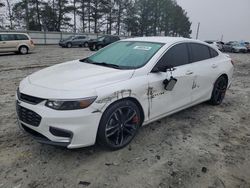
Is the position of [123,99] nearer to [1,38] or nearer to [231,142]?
[231,142]

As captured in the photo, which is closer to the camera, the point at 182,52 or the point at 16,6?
the point at 182,52

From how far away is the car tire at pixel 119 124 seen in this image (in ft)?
9.77

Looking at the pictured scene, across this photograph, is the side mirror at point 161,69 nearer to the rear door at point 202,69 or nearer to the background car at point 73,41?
the rear door at point 202,69

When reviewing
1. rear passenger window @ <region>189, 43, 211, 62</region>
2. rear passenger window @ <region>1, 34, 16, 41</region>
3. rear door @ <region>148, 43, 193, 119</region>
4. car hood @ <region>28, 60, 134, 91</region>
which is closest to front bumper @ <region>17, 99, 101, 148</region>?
car hood @ <region>28, 60, 134, 91</region>

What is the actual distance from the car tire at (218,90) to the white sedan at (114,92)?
0.41m

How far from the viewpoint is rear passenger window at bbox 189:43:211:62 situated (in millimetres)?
4382

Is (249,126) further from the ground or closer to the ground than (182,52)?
closer to the ground

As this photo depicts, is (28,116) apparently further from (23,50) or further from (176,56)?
(23,50)

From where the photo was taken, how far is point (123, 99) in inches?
123

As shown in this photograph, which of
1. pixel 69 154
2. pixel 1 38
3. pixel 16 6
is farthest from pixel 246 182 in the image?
pixel 16 6

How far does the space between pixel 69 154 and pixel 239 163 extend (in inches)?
88.4

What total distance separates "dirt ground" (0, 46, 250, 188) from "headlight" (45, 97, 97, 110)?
2.50ft

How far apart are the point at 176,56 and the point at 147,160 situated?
6.02 ft

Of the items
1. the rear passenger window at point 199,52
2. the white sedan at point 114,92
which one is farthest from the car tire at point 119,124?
the rear passenger window at point 199,52
